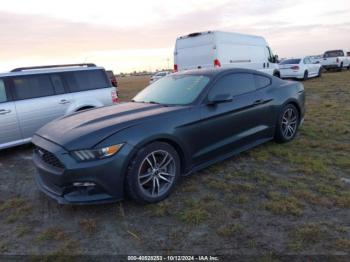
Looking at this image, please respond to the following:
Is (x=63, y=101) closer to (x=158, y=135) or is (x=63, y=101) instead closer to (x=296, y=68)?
(x=158, y=135)

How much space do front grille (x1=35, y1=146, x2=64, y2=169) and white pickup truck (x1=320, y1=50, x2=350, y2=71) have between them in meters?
28.9

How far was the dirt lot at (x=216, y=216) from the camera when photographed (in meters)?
3.06

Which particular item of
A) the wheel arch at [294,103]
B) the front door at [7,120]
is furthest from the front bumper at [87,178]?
Answer: the wheel arch at [294,103]

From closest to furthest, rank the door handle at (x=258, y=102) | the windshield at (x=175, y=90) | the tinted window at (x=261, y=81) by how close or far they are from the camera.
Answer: the windshield at (x=175, y=90)
the door handle at (x=258, y=102)
the tinted window at (x=261, y=81)

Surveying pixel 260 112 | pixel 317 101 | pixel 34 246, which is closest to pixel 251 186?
pixel 260 112

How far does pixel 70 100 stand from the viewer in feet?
22.8

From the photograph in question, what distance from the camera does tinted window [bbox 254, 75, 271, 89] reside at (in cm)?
553

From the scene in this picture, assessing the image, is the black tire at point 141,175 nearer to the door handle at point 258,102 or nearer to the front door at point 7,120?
the door handle at point 258,102

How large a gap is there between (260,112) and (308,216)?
2.25 metres

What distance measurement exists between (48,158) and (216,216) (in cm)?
207

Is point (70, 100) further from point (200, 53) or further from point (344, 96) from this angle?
point (344, 96)

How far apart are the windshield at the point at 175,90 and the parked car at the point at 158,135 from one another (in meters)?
0.02

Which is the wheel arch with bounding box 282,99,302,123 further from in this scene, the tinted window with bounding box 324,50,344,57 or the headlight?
the tinted window with bounding box 324,50,344,57

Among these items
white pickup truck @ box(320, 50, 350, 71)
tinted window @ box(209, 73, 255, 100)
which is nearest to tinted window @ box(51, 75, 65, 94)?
tinted window @ box(209, 73, 255, 100)
